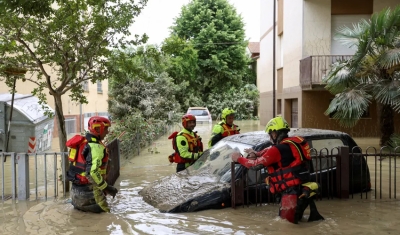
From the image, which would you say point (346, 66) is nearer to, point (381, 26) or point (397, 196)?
point (381, 26)

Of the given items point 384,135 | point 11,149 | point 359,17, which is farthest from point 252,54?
point 11,149

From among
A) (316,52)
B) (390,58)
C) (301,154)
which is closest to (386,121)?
(390,58)

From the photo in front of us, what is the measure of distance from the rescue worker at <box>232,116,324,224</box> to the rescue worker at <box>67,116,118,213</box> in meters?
1.74

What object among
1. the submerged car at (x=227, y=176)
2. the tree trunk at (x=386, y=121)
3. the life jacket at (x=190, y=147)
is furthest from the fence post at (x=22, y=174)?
the tree trunk at (x=386, y=121)

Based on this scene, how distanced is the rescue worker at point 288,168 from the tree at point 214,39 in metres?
32.1

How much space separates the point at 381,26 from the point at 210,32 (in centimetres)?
2630

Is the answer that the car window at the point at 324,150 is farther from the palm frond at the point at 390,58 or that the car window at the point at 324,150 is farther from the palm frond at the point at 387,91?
the palm frond at the point at 387,91

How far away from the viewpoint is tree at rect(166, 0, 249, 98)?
3752 centimetres

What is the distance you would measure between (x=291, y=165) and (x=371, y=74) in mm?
8789

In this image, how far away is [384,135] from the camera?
531 inches

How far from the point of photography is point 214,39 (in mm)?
37594

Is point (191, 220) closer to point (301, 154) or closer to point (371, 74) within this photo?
point (301, 154)

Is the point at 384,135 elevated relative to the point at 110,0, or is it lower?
lower

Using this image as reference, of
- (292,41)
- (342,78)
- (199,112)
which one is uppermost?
(292,41)
